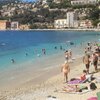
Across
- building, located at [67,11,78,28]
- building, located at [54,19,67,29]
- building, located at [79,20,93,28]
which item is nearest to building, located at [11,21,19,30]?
building, located at [54,19,67,29]

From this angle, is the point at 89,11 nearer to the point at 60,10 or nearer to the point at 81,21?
the point at 81,21

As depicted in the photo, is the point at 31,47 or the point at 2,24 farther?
the point at 2,24

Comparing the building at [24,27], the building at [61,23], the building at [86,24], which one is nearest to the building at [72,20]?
the building at [61,23]

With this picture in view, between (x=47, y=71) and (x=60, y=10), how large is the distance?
16938 centimetres

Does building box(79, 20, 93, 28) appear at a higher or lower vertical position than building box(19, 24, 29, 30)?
higher

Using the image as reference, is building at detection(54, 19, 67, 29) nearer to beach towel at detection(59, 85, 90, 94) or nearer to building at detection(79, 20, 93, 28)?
building at detection(79, 20, 93, 28)

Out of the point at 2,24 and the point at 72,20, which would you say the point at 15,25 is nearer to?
the point at 2,24

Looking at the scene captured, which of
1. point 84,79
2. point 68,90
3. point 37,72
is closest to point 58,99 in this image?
point 68,90

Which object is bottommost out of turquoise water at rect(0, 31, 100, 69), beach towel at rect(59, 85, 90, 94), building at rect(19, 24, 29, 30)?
building at rect(19, 24, 29, 30)

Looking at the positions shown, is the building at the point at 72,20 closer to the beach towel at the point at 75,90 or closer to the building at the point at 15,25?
the building at the point at 15,25

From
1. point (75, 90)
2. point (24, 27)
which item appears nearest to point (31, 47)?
point (75, 90)

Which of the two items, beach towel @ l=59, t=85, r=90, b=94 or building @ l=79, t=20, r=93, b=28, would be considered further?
building @ l=79, t=20, r=93, b=28

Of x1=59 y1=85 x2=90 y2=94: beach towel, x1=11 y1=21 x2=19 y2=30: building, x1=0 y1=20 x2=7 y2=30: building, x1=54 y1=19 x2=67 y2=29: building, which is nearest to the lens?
x1=59 y1=85 x2=90 y2=94: beach towel

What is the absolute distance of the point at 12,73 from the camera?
928 inches
